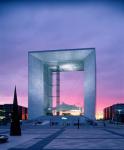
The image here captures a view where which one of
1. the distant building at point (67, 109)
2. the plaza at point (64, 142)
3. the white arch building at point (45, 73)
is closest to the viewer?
the plaza at point (64, 142)

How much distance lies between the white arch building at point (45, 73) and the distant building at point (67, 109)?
496 cm

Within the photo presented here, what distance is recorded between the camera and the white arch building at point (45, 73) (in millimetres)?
59750

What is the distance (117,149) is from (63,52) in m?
48.7

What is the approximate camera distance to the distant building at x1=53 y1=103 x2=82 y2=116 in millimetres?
70600

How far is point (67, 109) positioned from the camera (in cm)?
7269

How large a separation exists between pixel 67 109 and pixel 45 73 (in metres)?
11.0

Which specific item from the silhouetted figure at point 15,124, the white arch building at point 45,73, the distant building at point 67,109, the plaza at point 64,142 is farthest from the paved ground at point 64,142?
the distant building at point 67,109

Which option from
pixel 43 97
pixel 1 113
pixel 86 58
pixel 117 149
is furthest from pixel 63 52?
pixel 1 113

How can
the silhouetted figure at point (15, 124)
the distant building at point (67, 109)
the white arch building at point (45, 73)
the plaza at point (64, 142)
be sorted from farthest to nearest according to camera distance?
the distant building at point (67, 109) < the white arch building at point (45, 73) < the silhouetted figure at point (15, 124) < the plaza at point (64, 142)

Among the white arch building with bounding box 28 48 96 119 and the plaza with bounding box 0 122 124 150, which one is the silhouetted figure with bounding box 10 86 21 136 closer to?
the plaza with bounding box 0 122 124 150

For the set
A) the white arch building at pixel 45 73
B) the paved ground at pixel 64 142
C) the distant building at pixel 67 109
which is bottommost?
the distant building at pixel 67 109

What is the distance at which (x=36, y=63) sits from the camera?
63.1 meters

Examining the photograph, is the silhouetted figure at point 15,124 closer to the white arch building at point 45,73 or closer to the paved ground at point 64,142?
A: the paved ground at point 64,142

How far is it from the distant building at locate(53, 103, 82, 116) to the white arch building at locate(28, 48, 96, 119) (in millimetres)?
4958
